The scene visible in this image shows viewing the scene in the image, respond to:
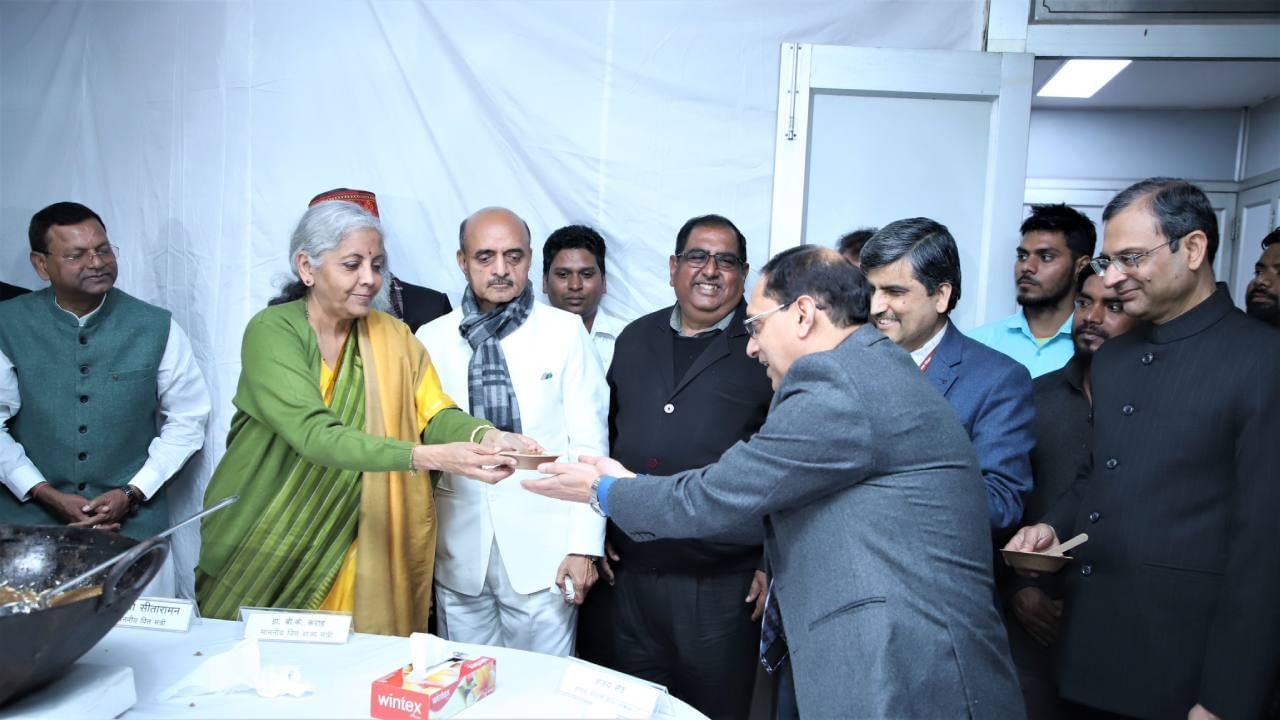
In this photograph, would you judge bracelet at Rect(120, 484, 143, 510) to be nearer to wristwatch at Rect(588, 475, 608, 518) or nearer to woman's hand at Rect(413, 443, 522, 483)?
woman's hand at Rect(413, 443, 522, 483)

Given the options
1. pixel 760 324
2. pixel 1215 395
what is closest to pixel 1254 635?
pixel 1215 395

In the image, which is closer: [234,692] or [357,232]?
[234,692]

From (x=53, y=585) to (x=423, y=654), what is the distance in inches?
25.9

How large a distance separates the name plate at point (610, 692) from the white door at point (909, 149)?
2.06 m

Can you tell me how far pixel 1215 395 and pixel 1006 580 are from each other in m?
0.82

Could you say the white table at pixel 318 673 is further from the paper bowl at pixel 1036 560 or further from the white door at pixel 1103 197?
the white door at pixel 1103 197

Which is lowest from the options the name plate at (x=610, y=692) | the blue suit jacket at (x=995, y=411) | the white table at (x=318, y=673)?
the white table at (x=318, y=673)

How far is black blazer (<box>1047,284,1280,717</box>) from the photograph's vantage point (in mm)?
1594

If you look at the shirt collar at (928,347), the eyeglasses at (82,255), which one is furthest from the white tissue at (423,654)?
the eyeglasses at (82,255)

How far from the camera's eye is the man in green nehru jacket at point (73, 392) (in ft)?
9.39

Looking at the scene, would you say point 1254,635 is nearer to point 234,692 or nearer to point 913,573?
point 913,573

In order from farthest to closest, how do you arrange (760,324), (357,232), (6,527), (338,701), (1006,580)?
(1006,580) < (357,232) < (760,324) < (6,527) < (338,701)

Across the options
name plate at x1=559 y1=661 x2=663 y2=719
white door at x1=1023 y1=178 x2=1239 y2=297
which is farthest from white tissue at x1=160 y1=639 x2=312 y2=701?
white door at x1=1023 y1=178 x2=1239 y2=297

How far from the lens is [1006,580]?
91.9 inches
